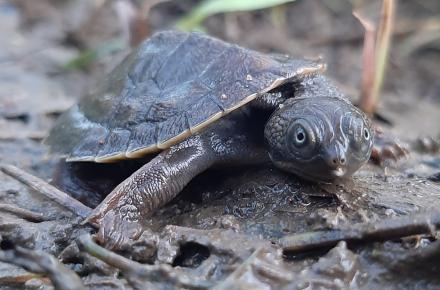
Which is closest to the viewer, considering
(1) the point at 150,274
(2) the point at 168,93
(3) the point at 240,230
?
(1) the point at 150,274

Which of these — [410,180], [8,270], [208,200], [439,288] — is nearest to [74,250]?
[8,270]

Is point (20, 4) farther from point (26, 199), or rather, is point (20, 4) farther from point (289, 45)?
point (26, 199)

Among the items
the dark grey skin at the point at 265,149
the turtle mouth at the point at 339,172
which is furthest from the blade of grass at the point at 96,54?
the turtle mouth at the point at 339,172

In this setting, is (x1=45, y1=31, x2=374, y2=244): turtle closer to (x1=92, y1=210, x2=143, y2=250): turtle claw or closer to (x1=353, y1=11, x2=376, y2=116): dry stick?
(x1=92, y1=210, x2=143, y2=250): turtle claw

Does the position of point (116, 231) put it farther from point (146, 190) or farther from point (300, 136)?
point (300, 136)

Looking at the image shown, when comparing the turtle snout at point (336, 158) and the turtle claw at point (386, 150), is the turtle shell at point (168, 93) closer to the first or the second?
the turtle snout at point (336, 158)

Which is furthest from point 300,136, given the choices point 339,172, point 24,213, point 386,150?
point 24,213
